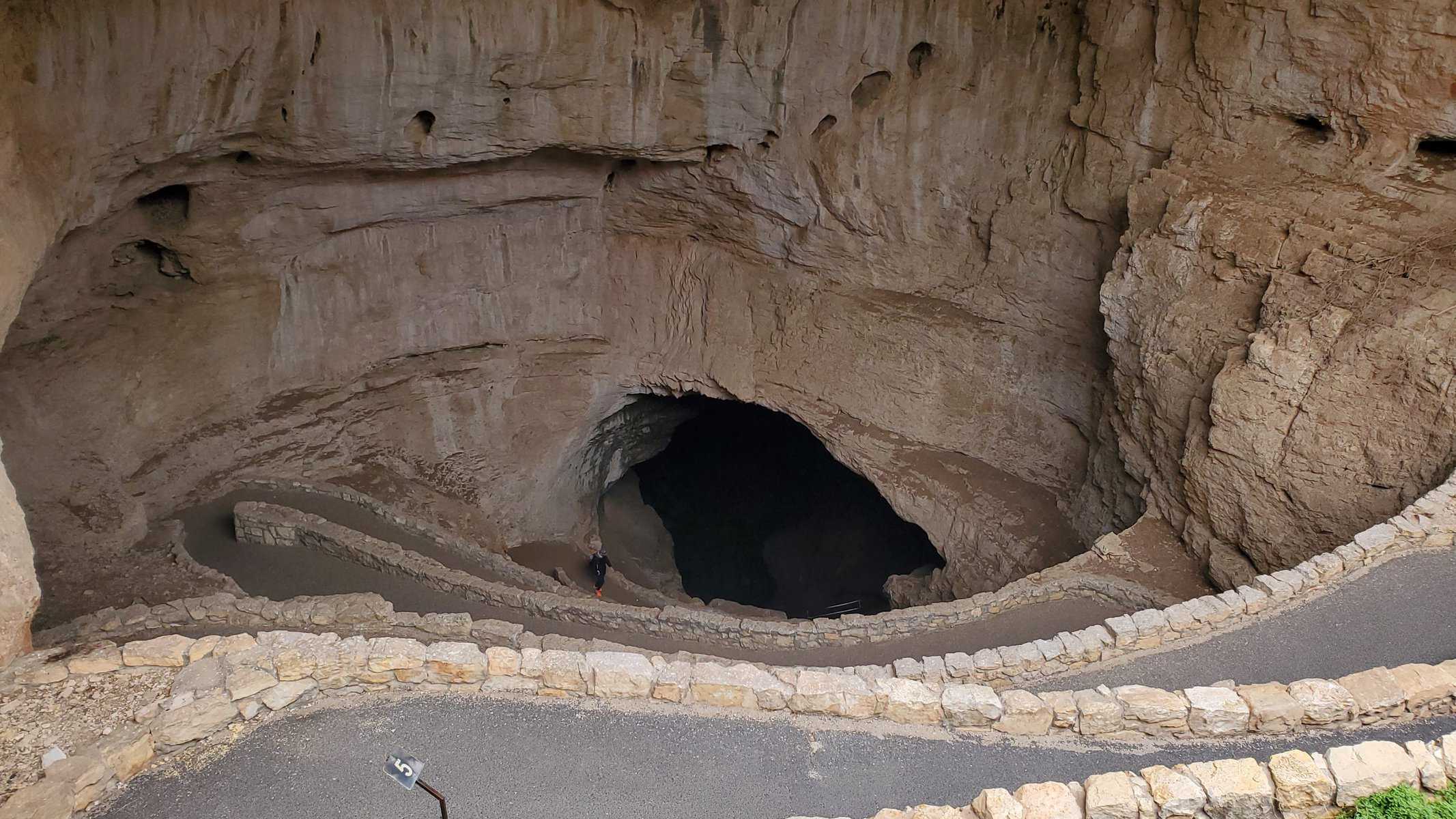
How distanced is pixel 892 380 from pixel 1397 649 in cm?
898

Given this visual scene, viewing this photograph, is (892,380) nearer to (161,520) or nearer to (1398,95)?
(1398,95)

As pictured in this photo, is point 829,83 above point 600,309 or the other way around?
above

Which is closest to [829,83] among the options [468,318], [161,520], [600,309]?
[600,309]

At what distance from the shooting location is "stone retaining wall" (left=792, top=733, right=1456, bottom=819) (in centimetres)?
490

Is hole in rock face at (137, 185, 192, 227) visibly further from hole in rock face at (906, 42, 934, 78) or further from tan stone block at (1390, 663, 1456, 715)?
tan stone block at (1390, 663, 1456, 715)

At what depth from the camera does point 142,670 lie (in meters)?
5.98

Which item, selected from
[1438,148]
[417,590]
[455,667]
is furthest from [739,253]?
[455,667]

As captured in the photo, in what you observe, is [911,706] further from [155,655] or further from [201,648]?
[155,655]

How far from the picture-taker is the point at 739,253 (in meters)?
16.2

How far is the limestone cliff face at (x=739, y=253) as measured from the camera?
943 cm

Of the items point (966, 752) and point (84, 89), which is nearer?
point (966, 752)

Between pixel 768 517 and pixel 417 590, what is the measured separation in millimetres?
11124

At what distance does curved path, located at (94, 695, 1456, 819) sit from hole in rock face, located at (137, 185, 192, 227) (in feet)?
27.2

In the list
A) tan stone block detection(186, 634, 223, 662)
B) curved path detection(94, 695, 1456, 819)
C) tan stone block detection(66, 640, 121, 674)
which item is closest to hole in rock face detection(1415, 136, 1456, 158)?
curved path detection(94, 695, 1456, 819)
